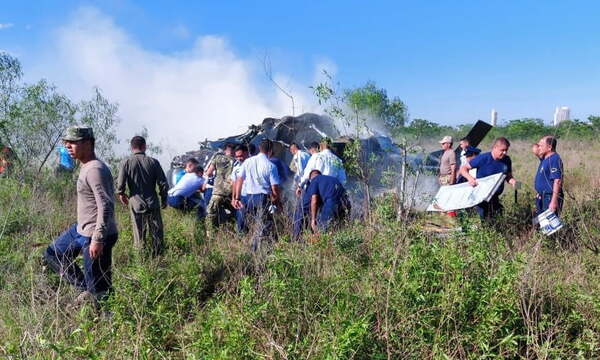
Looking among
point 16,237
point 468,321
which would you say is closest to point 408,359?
point 468,321

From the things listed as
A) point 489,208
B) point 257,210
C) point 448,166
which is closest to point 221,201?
point 257,210

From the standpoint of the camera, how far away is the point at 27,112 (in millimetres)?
7930

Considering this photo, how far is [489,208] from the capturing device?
6027mm

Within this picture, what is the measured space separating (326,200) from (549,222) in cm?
248

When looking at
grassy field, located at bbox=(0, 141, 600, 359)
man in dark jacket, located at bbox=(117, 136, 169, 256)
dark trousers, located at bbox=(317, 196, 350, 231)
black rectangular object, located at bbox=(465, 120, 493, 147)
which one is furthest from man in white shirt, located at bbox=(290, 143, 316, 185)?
black rectangular object, located at bbox=(465, 120, 493, 147)

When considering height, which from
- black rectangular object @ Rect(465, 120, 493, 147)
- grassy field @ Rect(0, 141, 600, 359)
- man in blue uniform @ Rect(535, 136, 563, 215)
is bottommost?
grassy field @ Rect(0, 141, 600, 359)

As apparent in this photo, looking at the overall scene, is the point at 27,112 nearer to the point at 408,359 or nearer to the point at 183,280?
the point at 183,280

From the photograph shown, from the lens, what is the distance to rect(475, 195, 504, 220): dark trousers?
5.94 metres

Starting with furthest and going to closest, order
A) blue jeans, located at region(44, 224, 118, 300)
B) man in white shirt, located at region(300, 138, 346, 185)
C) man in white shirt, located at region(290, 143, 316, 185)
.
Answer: man in white shirt, located at region(290, 143, 316, 185) → man in white shirt, located at region(300, 138, 346, 185) → blue jeans, located at region(44, 224, 118, 300)

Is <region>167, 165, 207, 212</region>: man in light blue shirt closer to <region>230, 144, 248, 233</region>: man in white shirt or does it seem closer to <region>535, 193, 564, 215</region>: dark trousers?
<region>230, 144, 248, 233</region>: man in white shirt

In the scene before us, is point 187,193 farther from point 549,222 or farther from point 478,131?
point 478,131

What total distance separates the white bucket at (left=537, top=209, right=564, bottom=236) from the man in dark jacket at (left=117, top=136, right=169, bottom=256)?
420 centimetres

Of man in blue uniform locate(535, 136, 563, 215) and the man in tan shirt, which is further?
the man in tan shirt

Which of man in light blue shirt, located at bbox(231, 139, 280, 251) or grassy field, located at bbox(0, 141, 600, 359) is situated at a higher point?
man in light blue shirt, located at bbox(231, 139, 280, 251)
